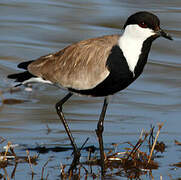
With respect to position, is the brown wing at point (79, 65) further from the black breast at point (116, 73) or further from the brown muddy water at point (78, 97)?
the brown muddy water at point (78, 97)

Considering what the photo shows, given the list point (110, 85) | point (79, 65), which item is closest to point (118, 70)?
point (110, 85)

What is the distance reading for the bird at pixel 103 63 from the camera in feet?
21.7

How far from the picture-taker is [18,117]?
27.5ft

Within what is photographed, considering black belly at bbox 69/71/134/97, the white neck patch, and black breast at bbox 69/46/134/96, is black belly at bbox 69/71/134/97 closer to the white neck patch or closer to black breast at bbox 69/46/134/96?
black breast at bbox 69/46/134/96

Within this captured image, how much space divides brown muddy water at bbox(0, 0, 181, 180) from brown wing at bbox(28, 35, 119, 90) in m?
0.81

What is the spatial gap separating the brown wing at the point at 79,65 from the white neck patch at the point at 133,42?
0.49 feet

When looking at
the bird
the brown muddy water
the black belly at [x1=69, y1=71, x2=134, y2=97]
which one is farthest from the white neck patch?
the brown muddy water

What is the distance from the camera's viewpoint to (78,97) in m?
9.25

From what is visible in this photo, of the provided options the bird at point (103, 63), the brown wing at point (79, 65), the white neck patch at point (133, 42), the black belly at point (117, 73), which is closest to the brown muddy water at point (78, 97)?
the bird at point (103, 63)

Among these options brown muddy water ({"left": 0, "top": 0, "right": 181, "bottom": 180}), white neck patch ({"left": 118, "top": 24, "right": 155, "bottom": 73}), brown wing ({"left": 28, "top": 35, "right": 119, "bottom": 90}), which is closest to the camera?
white neck patch ({"left": 118, "top": 24, "right": 155, "bottom": 73})

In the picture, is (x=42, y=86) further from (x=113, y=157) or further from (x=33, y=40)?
(x=113, y=157)

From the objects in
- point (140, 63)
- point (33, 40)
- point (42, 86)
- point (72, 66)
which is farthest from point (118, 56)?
point (33, 40)

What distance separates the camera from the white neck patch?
260 inches

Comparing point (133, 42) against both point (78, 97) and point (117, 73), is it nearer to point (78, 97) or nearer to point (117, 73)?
point (117, 73)
